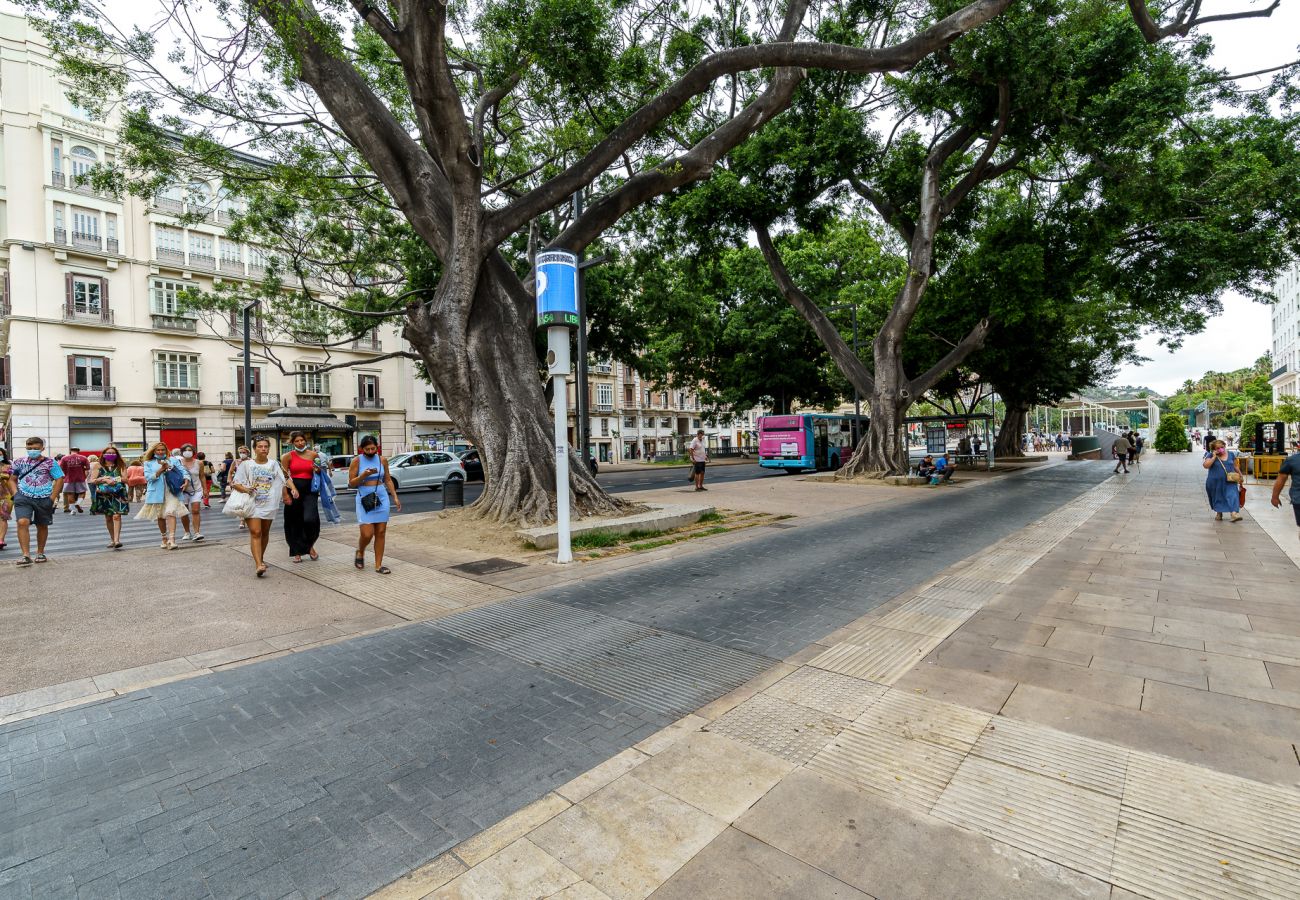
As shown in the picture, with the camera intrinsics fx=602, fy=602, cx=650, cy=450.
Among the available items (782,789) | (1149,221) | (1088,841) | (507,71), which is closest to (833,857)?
(782,789)

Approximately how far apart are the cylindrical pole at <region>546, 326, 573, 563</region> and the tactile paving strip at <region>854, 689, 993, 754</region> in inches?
187

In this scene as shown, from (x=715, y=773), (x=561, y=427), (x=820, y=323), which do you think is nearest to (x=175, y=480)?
(x=561, y=427)

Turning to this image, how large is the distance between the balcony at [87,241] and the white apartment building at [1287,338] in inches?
3463

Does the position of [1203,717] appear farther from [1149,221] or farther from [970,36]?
[1149,221]

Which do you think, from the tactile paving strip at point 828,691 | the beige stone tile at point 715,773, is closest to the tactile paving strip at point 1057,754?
the tactile paving strip at point 828,691

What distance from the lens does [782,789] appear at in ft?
9.00

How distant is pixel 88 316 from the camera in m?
29.0

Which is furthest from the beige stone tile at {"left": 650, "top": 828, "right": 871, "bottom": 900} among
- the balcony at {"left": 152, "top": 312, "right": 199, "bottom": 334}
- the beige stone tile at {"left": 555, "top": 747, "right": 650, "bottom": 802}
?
the balcony at {"left": 152, "top": 312, "right": 199, "bottom": 334}

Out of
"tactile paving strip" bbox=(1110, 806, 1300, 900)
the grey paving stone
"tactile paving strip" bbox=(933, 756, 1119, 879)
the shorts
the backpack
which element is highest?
the backpack

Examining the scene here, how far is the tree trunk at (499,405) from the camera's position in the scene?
34.4 ft

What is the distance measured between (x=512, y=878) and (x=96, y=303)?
3891cm

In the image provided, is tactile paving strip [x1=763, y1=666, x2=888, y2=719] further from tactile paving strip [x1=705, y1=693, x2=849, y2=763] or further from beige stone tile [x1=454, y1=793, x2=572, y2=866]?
beige stone tile [x1=454, y1=793, x2=572, y2=866]

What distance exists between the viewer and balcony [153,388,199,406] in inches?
1222

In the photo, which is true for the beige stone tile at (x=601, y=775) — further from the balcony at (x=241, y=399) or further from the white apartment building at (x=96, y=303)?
the balcony at (x=241, y=399)
